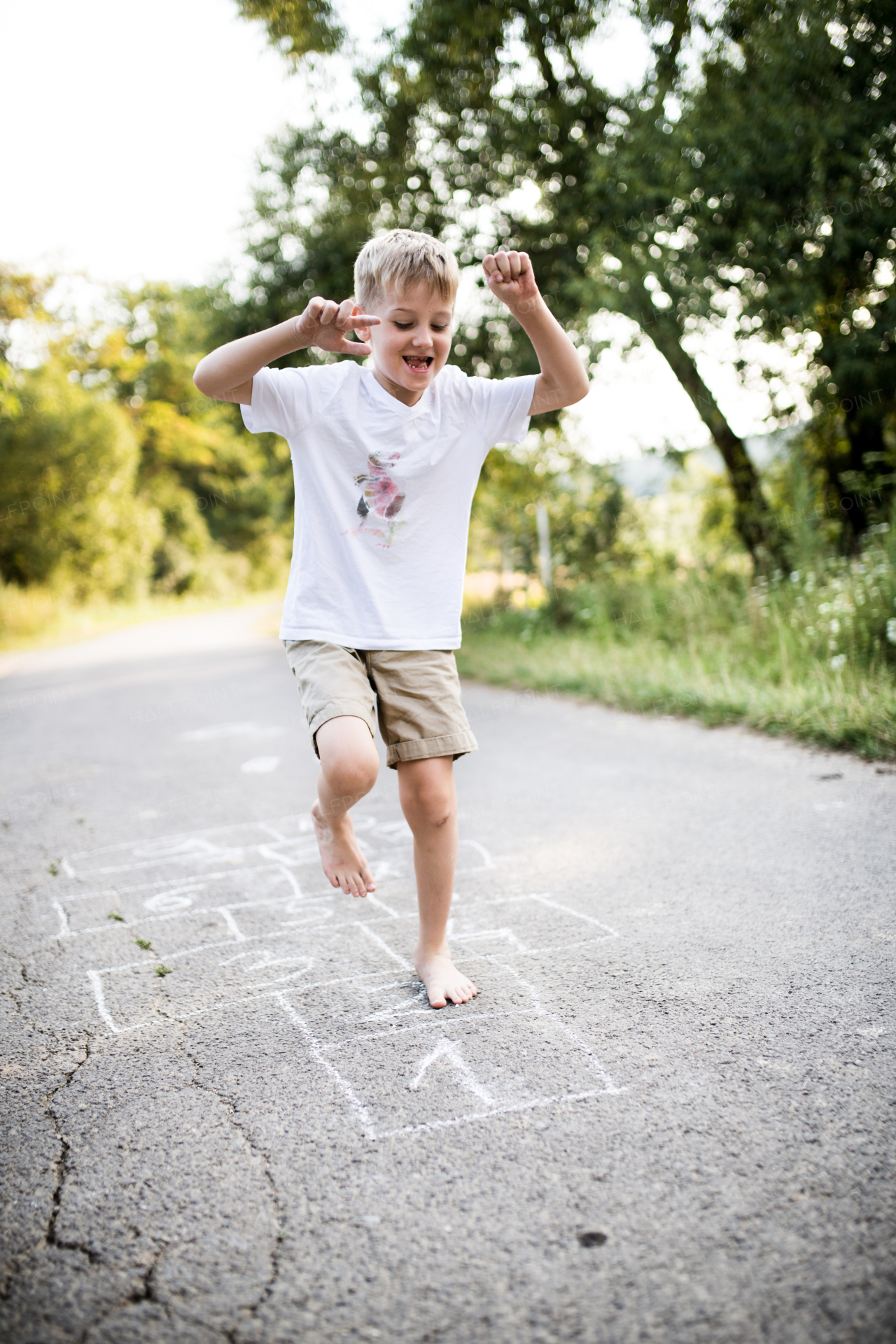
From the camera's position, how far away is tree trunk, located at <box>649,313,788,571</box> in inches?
360

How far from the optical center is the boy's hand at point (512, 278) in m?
2.36

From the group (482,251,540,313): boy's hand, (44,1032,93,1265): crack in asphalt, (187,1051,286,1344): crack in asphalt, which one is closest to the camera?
(187,1051,286,1344): crack in asphalt

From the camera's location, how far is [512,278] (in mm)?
2377

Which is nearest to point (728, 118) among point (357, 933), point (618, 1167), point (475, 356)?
point (475, 356)

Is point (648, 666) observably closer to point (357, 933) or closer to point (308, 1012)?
point (357, 933)

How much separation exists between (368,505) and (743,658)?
491 centimetres

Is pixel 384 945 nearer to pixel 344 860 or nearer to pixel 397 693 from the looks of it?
pixel 344 860

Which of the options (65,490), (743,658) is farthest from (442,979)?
(65,490)

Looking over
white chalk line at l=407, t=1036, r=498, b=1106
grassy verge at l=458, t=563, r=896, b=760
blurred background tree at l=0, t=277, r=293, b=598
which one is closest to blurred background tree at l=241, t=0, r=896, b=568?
grassy verge at l=458, t=563, r=896, b=760

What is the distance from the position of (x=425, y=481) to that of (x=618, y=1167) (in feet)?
5.45

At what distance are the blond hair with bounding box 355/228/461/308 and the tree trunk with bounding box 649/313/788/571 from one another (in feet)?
22.9

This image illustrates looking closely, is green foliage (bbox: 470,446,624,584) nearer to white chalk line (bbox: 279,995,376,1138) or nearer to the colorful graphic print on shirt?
the colorful graphic print on shirt

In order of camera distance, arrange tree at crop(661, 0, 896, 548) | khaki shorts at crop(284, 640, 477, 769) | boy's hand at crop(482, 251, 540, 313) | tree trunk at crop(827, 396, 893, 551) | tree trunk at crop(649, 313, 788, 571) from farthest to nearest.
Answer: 1. tree trunk at crop(649, 313, 788, 571)
2. tree trunk at crop(827, 396, 893, 551)
3. tree at crop(661, 0, 896, 548)
4. khaki shorts at crop(284, 640, 477, 769)
5. boy's hand at crop(482, 251, 540, 313)

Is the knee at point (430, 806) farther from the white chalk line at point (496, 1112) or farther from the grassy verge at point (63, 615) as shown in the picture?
the grassy verge at point (63, 615)
